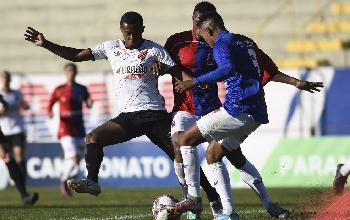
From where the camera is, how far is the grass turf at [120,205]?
502 inches

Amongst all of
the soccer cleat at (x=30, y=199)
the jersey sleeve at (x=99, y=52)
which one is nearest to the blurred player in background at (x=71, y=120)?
the soccer cleat at (x=30, y=199)

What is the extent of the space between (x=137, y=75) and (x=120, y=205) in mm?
3767

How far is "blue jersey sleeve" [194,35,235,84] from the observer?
34.4 ft

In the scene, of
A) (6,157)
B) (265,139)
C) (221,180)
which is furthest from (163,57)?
(265,139)

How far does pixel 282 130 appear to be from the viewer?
22438 millimetres

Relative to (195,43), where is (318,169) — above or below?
below

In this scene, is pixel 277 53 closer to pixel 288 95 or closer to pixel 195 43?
pixel 288 95

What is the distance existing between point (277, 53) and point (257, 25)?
93cm

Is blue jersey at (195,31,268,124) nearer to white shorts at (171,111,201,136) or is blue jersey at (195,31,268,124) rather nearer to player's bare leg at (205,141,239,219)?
player's bare leg at (205,141,239,219)

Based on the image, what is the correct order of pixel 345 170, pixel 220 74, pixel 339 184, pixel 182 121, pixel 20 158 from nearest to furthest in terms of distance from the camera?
1. pixel 220 74
2. pixel 182 121
3. pixel 339 184
4. pixel 345 170
5. pixel 20 158

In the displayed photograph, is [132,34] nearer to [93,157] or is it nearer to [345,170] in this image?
[93,157]

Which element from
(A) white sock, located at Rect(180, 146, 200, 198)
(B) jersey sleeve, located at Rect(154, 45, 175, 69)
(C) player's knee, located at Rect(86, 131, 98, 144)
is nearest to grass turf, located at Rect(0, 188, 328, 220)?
(A) white sock, located at Rect(180, 146, 200, 198)

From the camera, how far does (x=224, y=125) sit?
10.9m

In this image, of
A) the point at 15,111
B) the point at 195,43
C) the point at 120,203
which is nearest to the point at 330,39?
the point at 15,111
